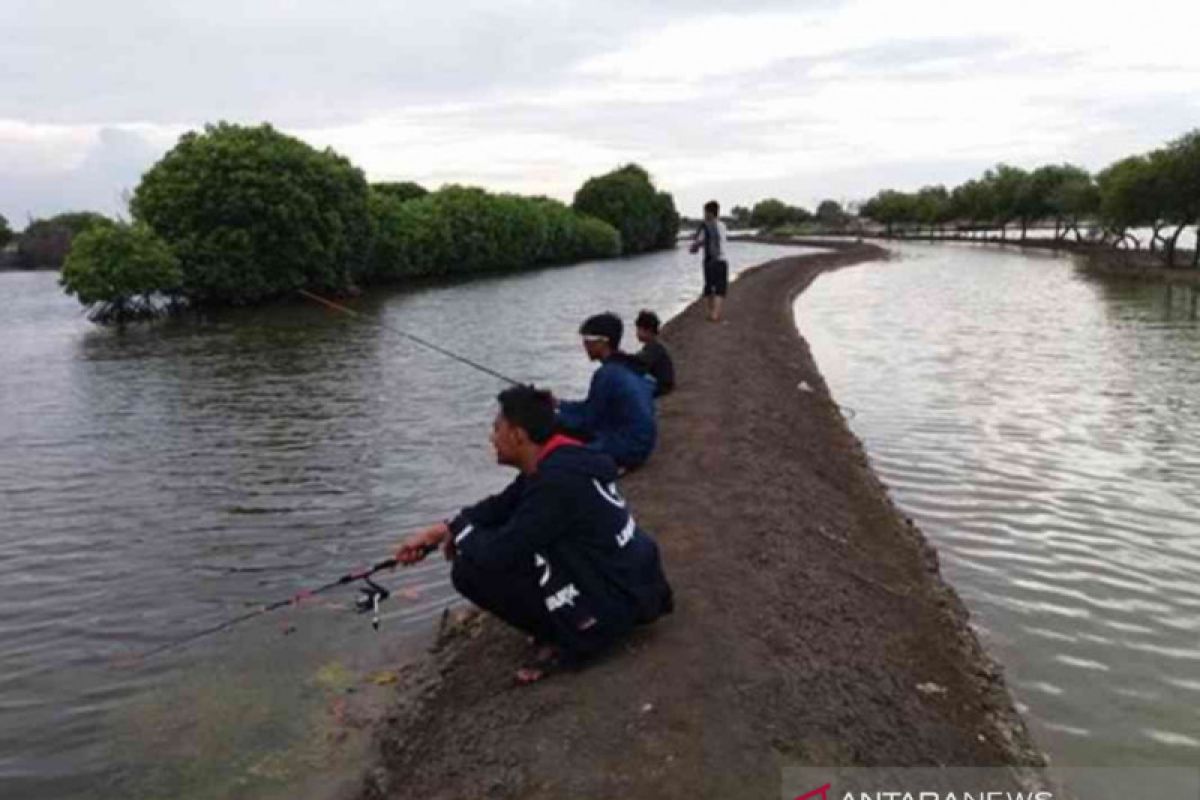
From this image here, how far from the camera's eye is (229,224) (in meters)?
50.1

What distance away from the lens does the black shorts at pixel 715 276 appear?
24.9 m

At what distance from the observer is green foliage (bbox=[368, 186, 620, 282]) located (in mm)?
67188

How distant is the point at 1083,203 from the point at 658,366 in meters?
92.6

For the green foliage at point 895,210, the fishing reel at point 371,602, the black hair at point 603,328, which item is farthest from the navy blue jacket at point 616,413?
the green foliage at point 895,210

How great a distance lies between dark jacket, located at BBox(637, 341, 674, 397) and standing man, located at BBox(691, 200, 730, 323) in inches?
355

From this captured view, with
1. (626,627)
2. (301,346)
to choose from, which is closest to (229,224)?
(301,346)

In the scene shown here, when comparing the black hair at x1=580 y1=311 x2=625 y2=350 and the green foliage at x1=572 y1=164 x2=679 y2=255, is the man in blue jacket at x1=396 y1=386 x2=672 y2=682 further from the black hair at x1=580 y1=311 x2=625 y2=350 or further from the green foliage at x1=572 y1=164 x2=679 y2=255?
the green foliage at x1=572 y1=164 x2=679 y2=255

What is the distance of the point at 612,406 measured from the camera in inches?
404

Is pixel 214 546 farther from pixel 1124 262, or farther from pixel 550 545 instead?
pixel 1124 262

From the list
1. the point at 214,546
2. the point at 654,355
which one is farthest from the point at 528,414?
the point at 654,355

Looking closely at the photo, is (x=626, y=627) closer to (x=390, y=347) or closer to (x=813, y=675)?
(x=813, y=675)

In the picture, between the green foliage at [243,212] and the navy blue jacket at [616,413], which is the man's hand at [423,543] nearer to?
the navy blue jacket at [616,413]

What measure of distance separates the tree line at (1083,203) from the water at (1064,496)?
37.0 meters

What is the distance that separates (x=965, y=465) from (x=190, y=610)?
9.68 metres
